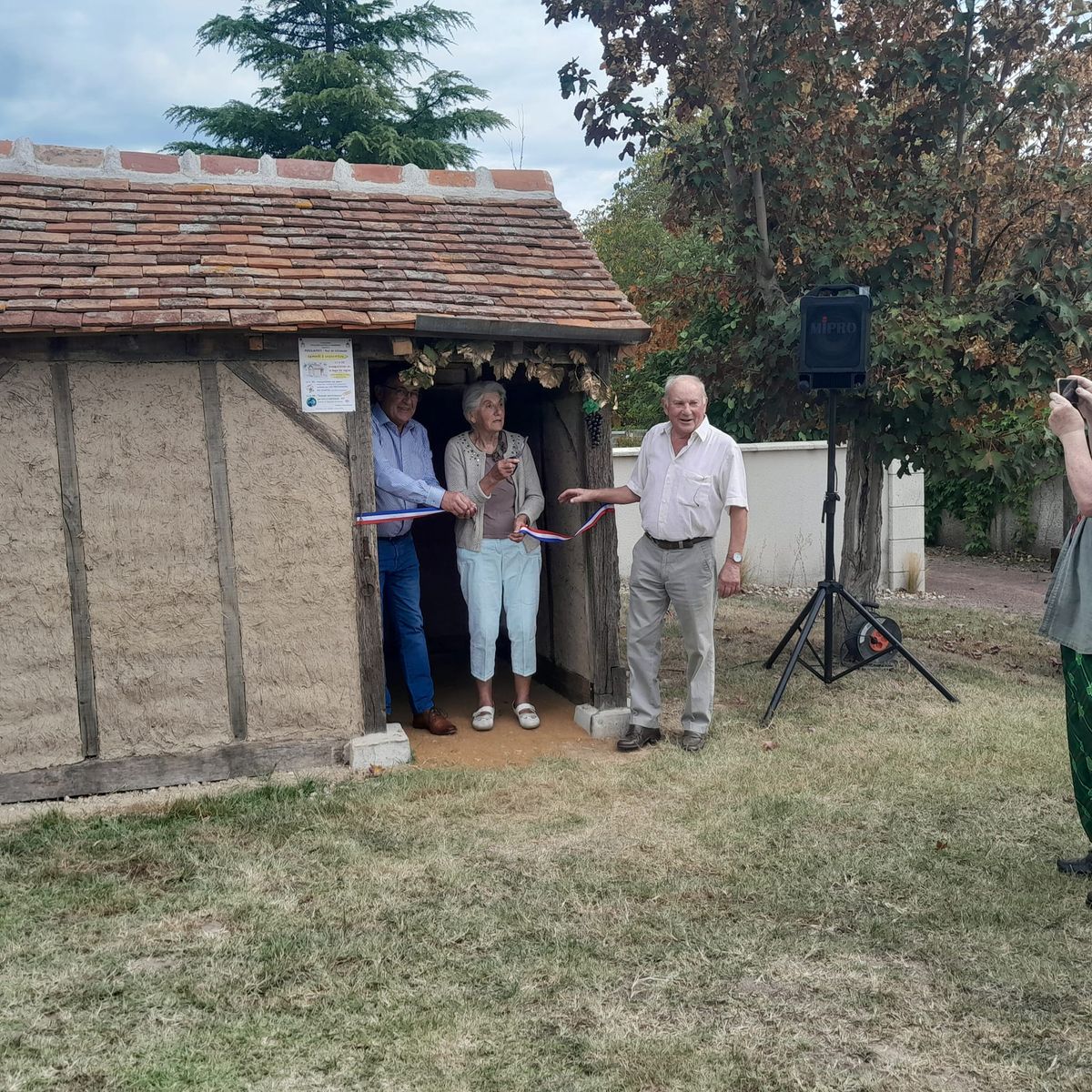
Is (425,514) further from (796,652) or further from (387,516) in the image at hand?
(796,652)

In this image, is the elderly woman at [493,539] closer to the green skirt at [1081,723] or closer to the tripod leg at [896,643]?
the tripod leg at [896,643]

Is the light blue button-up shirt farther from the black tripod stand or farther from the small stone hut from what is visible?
the black tripod stand

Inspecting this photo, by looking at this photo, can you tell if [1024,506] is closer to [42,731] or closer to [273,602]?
[273,602]

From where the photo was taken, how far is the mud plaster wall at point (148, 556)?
5430mm

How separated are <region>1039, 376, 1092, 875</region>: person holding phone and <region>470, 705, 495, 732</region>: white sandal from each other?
3341 mm

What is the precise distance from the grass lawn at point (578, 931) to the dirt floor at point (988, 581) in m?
6.83

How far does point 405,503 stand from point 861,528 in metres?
4.22

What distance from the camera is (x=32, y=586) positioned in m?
5.35

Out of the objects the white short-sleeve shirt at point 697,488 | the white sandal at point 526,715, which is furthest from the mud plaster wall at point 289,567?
the white short-sleeve shirt at point 697,488

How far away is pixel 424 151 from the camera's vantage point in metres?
23.4

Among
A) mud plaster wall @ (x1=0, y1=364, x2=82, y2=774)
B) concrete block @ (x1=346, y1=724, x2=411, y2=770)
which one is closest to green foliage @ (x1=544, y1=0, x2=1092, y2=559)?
concrete block @ (x1=346, y1=724, x2=411, y2=770)

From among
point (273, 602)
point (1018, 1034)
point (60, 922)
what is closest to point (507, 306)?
point (273, 602)

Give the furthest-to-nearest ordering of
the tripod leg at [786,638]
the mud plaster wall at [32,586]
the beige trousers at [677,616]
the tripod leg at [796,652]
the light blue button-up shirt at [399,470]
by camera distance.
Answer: the tripod leg at [786,638] → the tripod leg at [796,652] → the light blue button-up shirt at [399,470] → the beige trousers at [677,616] → the mud plaster wall at [32,586]

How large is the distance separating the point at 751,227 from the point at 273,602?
4554 millimetres
